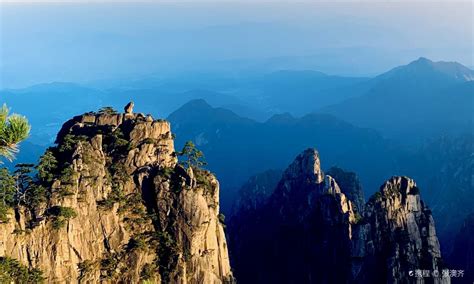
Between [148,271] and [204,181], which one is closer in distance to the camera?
[148,271]

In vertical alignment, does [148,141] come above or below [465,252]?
above

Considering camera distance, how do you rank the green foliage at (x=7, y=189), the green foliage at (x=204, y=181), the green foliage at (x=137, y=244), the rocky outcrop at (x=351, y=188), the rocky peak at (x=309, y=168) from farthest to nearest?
the rocky outcrop at (x=351, y=188) < the rocky peak at (x=309, y=168) < the green foliage at (x=204, y=181) < the green foliage at (x=137, y=244) < the green foliage at (x=7, y=189)

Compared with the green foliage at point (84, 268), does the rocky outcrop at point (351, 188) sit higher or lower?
higher

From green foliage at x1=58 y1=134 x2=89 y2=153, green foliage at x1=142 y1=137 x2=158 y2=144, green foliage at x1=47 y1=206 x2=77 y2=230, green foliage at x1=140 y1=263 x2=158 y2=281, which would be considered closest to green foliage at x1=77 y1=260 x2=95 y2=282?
green foliage at x1=47 y1=206 x2=77 y2=230

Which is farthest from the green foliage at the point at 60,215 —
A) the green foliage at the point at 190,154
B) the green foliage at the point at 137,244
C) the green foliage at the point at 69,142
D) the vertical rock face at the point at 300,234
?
the vertical rock face at the point at 300,234

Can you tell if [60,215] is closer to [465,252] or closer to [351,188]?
[351,188]

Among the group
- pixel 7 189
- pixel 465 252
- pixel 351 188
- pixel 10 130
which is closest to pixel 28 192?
pixel 7 189

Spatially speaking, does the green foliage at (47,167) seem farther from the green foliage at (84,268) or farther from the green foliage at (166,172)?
the green foliage at (166,172)
